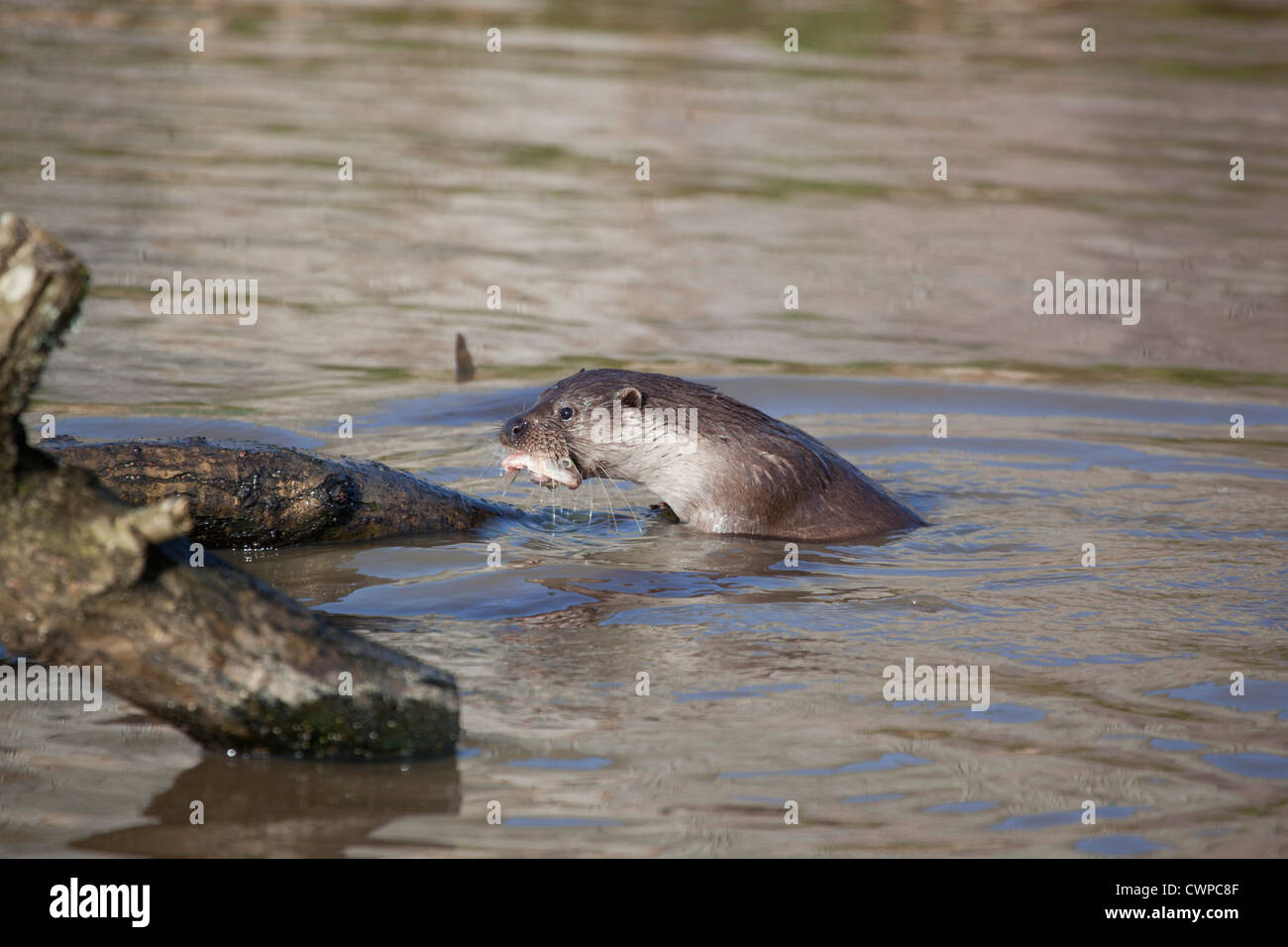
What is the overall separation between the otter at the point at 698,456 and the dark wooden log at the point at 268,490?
454 mm

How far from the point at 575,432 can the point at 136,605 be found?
10.3ft

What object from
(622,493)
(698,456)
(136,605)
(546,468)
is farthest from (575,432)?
(136,605)

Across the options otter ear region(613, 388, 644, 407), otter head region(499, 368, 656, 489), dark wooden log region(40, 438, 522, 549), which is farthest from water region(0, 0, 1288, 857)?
otter ear region(613, 388, 644, 407)

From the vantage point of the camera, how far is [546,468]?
660 centimetres

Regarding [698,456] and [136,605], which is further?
[698,456]

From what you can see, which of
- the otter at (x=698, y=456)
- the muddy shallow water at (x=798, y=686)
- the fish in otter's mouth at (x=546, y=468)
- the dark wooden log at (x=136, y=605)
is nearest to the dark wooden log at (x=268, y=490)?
the muddy shallow water at (x=798, y=686)

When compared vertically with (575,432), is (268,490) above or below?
below

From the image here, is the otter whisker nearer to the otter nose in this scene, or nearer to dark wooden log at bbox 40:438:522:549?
the otter nose

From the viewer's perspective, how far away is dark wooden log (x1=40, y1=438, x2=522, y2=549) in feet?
19.2

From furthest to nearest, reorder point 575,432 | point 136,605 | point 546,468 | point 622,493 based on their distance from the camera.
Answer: point 622,493, point 575,432, point 546,468, point 136,605

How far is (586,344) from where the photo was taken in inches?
390

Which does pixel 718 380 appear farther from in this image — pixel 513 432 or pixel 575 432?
pixel 513 432

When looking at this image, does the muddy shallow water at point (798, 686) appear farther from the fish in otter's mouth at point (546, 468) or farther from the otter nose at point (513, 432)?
the otter nose at point (513, 432)
